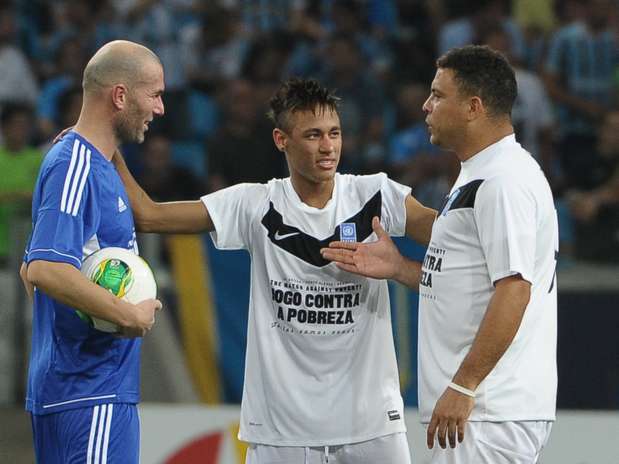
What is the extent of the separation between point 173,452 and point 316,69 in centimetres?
428

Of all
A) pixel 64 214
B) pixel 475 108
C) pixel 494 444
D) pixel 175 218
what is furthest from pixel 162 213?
pixel 494 444

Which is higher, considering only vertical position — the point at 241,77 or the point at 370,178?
the point at 241,77

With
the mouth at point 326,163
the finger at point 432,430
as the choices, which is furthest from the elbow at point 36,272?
the finger at point 432,430

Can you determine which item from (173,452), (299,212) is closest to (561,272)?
(173,452)

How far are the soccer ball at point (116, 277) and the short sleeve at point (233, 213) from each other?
2.36 ft

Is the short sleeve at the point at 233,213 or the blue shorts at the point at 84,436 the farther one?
the short sleeve at the point at 233,213

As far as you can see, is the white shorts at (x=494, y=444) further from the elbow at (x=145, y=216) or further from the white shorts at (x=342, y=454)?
the elbow at (x=145, y=216)

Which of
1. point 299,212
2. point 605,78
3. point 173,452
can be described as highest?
point 605,78

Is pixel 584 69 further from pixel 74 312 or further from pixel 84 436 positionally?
pixel 84 436

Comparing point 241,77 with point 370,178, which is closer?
point 370,178

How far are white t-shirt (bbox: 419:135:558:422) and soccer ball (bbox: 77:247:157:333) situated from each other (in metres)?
1.04

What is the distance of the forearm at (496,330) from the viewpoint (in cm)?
396

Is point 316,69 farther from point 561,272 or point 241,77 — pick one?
point 561,272

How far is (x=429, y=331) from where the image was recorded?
4.29 metres
